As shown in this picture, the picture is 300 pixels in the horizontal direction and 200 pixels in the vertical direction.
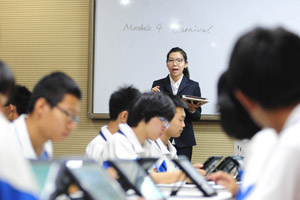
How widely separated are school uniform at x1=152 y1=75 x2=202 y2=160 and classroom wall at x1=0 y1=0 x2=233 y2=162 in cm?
60

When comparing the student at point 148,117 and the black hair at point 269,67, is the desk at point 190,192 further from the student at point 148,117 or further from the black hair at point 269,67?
the black hair at point 269,67

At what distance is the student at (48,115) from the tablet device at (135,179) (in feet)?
0.77

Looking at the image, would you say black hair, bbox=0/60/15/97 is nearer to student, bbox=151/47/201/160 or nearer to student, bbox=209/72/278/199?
student, bbox=209/72/278/199

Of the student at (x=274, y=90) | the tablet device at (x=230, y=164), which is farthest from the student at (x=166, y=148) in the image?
the student at (x=274, y=90)

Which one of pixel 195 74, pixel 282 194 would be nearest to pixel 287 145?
pixel 282 194

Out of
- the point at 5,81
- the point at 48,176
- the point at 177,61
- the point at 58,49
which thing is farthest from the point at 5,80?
the point at 58,49

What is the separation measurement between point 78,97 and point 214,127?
289 centimetres

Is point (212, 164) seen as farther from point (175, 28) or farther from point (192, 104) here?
point (175, 28)

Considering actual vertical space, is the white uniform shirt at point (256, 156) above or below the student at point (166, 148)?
above

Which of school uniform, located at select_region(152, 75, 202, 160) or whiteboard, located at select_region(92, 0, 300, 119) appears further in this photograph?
whiteboard, located at select_region(92, 0, 300, 119)

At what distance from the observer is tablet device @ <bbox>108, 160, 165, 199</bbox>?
5.54ft

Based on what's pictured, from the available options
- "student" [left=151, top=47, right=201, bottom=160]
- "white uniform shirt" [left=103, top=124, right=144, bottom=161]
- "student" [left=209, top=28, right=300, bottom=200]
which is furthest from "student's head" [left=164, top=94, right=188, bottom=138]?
"student" [left=209, top=28, right=300, bottom=200]

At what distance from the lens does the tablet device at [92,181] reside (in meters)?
1.24

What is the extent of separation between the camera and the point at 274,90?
926 millimetres
